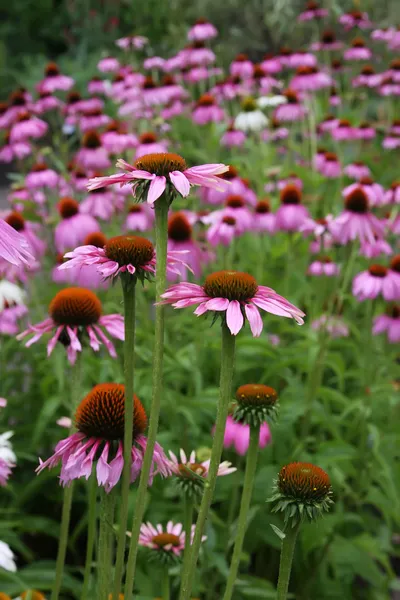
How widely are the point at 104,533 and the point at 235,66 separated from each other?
355 cm

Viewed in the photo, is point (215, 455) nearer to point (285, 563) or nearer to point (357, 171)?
point (285, 563)

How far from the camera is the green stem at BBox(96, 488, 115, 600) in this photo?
28.0 inches

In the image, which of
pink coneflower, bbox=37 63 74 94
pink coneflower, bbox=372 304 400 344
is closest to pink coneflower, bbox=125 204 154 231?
pink coneflower, bbox=372 304 400 344

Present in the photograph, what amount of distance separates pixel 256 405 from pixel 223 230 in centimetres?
122

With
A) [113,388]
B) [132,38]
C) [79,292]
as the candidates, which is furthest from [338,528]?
[132,38]

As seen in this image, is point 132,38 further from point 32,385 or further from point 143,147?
point 32,385

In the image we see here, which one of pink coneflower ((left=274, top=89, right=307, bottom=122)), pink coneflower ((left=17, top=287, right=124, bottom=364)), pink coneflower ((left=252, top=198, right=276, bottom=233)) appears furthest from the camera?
pink coneflower ((left=274, top=89, right=307, bottom=122))

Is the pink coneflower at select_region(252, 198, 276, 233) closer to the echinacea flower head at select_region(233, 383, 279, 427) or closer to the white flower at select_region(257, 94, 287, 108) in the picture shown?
the white flower at select_region(257, 94, 287, 108)

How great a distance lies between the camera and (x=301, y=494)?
0.70 metres

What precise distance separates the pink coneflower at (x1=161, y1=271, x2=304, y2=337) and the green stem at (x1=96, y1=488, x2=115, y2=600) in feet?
0.65

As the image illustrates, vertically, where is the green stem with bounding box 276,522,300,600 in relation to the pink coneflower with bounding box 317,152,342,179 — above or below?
below

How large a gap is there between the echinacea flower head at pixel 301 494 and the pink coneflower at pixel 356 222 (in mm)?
1241

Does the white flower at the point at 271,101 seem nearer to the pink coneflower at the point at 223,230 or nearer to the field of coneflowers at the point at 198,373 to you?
the field of coneflowers at the point at 198,373

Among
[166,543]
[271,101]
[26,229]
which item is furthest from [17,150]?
[166,543]
